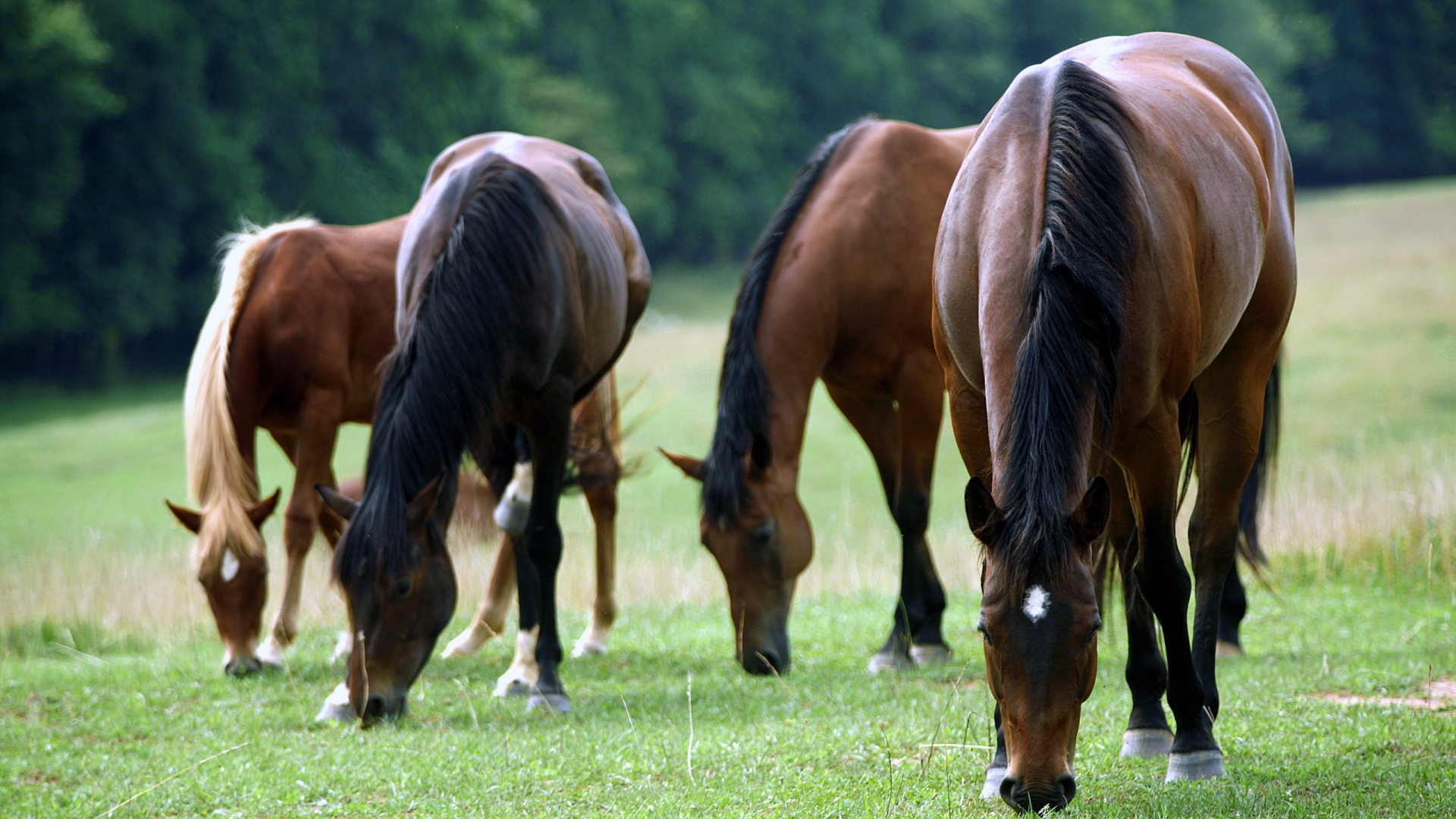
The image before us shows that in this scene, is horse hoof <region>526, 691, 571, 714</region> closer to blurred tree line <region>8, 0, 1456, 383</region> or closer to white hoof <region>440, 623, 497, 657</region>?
white hoof <region>440, 623, 497, 657</region>

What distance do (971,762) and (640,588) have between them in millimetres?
5453

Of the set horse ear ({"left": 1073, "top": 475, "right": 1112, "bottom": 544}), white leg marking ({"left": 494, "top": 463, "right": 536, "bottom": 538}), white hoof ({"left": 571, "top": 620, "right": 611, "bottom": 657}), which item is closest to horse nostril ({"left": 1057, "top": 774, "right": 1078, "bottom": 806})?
horse ear ({"left": 1073, "top": 475, "right": 1112, "bottom": 544})

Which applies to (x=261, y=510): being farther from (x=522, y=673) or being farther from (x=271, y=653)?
(x=522, y=673)

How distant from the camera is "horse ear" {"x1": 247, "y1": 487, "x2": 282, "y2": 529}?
6.25 m

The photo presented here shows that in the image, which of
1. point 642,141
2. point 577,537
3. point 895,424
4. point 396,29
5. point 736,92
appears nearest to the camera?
point 895,424

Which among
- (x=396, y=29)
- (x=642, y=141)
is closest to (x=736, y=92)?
(x=642, y=141)

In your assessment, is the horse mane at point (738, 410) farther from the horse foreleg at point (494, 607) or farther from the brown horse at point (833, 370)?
the horse foreleg at point (494, 607)

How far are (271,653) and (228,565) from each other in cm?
69

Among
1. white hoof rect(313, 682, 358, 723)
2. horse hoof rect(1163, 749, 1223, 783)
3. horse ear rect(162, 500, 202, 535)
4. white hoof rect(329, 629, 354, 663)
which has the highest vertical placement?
horse hoof rect(1163, 749, 1223, 783)

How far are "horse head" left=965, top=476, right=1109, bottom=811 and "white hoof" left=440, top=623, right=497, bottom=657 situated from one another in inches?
175

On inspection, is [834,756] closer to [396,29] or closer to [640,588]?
[640,588]

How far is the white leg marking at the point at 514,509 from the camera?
6.25 metres

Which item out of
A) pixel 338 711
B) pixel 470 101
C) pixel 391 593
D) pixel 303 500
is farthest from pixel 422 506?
pixel 470 101

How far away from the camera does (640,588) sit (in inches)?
368
